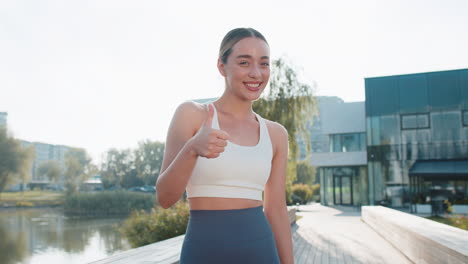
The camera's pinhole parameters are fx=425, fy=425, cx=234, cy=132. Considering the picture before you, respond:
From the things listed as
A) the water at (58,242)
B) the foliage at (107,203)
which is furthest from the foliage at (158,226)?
the foliage at (107,203)

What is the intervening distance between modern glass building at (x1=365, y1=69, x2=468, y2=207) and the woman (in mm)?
23975

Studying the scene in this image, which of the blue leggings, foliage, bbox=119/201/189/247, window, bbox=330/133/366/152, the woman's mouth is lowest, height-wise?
foliage, bbox=119/201/189/247

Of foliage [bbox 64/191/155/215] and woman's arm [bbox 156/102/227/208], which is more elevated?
woman's arm [bbox 156/102/227/208]

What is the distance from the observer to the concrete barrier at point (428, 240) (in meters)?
5.61

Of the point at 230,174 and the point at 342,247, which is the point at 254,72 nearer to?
the point at 230,174

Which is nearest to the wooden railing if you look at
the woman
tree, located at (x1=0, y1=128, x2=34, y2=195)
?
the woman

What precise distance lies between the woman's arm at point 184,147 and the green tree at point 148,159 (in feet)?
197

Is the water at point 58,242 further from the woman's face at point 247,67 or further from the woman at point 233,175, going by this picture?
the woman's face at point 247,67

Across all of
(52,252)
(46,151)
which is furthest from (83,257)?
(46,151)

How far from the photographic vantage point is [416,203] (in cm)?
2320

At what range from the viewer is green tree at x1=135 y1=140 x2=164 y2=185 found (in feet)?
201

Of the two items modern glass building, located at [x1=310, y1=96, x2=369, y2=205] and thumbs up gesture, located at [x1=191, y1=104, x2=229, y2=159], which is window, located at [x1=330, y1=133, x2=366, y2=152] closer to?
modern glass building, located at [x1=310, y1=96, x2=369, y2=205]

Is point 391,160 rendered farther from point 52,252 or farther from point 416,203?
point 52,252

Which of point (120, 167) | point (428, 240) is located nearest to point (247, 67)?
point (428, 240)
